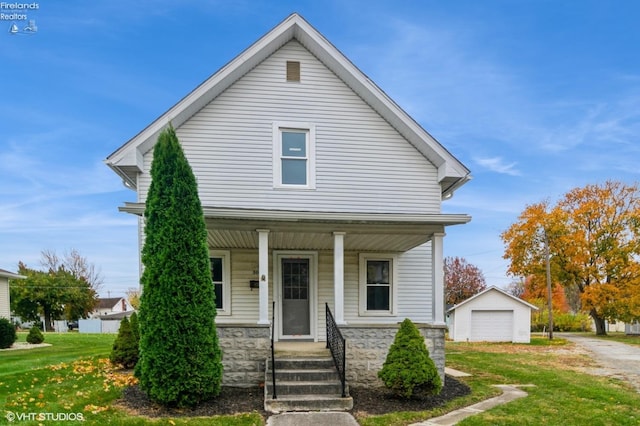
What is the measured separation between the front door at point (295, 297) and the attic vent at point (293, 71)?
13.9ft

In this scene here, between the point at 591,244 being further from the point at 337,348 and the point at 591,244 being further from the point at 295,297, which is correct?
the point at 337,348

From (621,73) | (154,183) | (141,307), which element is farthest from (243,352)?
(621,73)

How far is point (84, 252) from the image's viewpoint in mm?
48062

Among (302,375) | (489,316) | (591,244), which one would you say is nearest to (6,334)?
(302,375)

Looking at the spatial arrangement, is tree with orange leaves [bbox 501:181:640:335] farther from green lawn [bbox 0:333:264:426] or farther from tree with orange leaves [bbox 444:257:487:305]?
green lawn [bbox 0:333:264:426]

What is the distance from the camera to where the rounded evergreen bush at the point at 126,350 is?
9844mm

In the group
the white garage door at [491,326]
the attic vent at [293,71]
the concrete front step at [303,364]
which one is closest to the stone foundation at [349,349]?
the concrete front step at [303,364]

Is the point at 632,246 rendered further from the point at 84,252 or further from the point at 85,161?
the point at 84,252

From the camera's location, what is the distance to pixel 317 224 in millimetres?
8391

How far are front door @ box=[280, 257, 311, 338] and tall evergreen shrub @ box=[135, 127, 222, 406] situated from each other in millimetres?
3261

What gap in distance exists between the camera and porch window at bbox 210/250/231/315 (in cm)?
997

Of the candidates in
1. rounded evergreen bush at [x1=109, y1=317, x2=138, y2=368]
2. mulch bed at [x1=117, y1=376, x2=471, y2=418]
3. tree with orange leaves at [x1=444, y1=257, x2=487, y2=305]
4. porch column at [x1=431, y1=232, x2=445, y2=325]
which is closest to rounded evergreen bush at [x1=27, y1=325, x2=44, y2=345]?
rounded evergreen bush at [x1=109, y1=317, x2=138, y2=368]

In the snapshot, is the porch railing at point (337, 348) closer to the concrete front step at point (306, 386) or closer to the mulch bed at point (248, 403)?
the concrete front step at point (306, 386)

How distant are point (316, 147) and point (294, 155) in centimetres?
54
